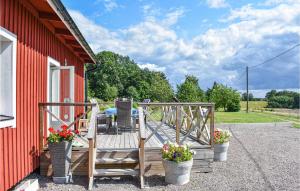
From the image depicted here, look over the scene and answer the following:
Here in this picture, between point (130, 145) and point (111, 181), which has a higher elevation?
point (130, 145)

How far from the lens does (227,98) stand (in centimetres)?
3142

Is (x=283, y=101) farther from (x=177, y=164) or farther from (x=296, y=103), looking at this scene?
(x=177, y=164)

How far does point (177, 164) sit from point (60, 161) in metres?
1.78

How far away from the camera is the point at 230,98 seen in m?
31.4

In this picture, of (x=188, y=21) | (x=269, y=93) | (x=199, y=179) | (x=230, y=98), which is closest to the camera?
(x=199, y=179)

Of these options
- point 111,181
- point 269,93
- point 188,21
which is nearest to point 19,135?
point 111,181

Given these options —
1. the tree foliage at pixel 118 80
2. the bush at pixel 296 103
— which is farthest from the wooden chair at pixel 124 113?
the bush at pixel 296 103

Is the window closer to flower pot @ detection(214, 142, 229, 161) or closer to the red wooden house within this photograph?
the red wooden house

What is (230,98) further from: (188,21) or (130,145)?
(130,145)

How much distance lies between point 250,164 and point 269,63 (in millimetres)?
24842

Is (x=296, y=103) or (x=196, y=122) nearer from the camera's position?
(x=196, y=122)

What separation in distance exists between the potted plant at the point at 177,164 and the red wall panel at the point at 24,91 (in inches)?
82.1

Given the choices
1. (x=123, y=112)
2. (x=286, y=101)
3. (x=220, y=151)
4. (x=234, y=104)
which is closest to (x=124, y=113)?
(x=123, y=112)

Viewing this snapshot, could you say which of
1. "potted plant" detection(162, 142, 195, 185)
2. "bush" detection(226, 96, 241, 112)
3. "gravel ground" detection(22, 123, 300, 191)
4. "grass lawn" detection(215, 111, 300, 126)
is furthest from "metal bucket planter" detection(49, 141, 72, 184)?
"bush" detection(226, 96, 241, 112)
